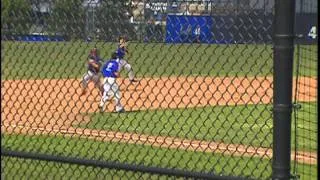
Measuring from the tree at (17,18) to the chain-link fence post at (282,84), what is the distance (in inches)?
97.8

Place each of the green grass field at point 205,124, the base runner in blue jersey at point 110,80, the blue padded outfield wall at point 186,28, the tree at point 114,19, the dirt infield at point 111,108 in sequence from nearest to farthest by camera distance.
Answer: the blue padded outfield wall at point 186,28 → the tree at point 114,19 → the dirt infield at point 111,108 → the green grass field at point 205,124 → the base runner in blue jersey at point 110,80

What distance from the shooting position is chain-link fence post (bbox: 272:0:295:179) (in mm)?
3668

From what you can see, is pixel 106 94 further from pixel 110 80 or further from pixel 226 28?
pixel 226 28

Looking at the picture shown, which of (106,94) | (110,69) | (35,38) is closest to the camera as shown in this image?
(35,38)

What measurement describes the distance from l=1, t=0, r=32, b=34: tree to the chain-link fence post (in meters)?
2.48

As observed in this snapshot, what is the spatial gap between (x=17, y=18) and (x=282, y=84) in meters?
2.62

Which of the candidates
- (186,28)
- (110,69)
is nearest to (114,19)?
(186,28)

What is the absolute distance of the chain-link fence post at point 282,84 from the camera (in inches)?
144

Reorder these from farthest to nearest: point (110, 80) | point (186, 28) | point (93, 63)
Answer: point (93, 63) < point (110, 80) < point (186, 28)

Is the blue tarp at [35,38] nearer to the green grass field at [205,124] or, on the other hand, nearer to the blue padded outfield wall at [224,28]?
the blue padded outfield wall at [224,28]

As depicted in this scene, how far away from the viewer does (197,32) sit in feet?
15.2

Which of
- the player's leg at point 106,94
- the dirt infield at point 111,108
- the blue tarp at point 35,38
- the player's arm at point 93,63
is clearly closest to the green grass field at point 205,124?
the dirt infield at point 111,108

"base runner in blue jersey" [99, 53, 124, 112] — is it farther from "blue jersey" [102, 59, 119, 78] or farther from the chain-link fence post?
the chain-link fence post

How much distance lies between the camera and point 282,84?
12.2 ft
